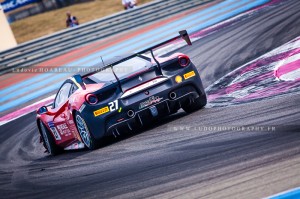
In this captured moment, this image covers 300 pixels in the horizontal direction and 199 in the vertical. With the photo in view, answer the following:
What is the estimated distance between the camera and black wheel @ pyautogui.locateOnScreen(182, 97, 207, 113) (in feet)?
28.6

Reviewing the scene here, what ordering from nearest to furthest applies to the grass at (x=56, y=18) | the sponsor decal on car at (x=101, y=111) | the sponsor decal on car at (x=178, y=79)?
the sponsor decal on car at (x=101, y=111) < the sponsor decal on car at (x=178, y=79) < the grass at (x=56, y=18)

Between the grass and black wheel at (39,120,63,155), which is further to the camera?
the grass

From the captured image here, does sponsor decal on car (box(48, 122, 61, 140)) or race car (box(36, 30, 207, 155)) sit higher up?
race car (box(36, 30, 207, 155))

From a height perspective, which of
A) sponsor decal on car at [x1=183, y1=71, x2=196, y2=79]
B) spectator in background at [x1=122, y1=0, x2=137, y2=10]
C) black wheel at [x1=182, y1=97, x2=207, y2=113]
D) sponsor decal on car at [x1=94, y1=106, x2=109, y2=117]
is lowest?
spectator in background at [x1=122, y1=0, x2=137, y2=10]

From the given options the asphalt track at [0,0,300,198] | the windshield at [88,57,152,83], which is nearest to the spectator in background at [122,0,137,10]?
the asphalt track at [0,0,300,198]

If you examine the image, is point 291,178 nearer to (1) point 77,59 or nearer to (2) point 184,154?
(2) point 184,154

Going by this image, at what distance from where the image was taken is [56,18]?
118 feet

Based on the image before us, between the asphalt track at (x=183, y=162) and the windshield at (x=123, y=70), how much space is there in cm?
86

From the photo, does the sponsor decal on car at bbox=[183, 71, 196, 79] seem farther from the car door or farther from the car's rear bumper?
the car door

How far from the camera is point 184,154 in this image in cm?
637

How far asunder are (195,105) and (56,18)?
2813 centimetres

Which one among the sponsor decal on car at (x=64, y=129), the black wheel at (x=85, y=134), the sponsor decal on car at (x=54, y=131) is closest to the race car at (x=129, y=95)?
the black wheel at (x=85, y=134)

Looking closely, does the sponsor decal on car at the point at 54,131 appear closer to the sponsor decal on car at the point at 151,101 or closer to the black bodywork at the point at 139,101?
the black bodywork at the point at 139,101

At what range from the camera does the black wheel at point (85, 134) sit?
27.0 feet
